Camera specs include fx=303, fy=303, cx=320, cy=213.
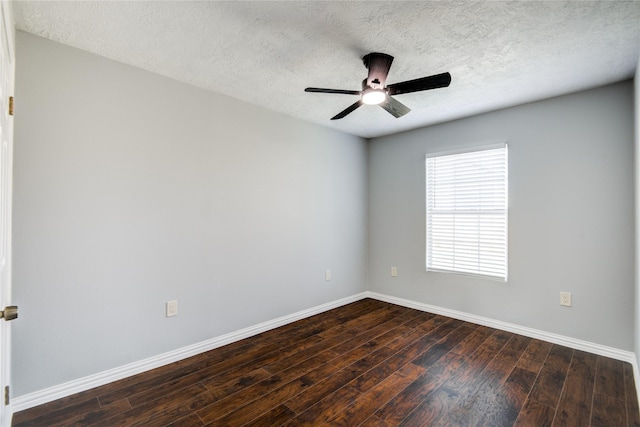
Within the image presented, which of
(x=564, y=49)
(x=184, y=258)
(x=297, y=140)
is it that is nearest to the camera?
(x=564, y=49)

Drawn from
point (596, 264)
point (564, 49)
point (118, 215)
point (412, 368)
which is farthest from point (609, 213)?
point (118, 215)

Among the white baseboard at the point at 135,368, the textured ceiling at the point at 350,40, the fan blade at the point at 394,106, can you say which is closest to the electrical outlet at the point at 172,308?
the white baseboard at the point at 135,368

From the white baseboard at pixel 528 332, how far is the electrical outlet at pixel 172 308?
2721 millimetres

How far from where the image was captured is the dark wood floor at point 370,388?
5.94 ft

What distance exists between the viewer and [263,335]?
3033 mm

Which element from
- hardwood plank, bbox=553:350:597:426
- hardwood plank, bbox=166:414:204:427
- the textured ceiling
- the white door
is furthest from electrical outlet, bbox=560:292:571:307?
the white door

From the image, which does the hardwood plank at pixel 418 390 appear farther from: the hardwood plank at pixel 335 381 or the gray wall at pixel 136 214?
the gray wall at pixel 136 214

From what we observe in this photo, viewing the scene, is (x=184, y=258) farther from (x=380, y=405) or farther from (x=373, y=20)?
(x=373, y=20)

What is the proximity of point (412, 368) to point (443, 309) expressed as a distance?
146 cm

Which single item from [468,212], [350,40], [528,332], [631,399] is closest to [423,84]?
[350,40]

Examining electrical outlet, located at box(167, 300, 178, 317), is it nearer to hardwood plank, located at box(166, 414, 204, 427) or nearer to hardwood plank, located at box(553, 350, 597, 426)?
hardwood plank, located at box(166, 414, 204, 427)

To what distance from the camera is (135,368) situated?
2.28 meters

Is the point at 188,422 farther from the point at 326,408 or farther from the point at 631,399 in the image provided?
the point at 631,399

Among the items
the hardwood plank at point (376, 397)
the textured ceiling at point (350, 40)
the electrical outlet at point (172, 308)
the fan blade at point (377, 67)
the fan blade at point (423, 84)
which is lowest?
the hardwood plank at point (376, 397)
